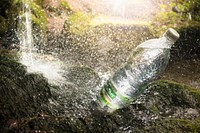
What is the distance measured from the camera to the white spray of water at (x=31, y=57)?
2.13m

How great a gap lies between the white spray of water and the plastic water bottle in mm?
452

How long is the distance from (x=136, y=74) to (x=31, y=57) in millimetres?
1139

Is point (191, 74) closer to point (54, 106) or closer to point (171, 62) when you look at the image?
point (171, 62)

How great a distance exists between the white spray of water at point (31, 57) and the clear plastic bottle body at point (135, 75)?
0.45 meters

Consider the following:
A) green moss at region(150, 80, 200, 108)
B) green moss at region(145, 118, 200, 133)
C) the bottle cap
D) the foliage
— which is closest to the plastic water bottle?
the bottle cap

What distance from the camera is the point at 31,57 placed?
2557 millimetres

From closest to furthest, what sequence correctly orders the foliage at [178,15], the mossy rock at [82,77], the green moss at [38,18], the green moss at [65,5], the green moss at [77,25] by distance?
the mossy rock at [82,77] → the green moss at [38,18] → the green moss at [77,25] → the green moss at [65,5] → the foliage at [178,15]

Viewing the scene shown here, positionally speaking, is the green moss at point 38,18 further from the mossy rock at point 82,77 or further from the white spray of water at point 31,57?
the mossy rock at point 82,77

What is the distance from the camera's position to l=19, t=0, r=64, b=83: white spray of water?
2.13m

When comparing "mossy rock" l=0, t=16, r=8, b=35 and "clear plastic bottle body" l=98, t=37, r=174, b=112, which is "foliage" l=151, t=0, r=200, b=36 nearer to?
"mossy rock" l=0, t=16, r=8, b=35

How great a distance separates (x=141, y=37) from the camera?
5.15 metres

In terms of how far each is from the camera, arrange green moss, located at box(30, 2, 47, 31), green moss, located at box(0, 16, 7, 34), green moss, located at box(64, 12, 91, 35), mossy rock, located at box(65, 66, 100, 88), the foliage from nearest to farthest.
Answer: mossy rock, located at box(65, 66, 100, 88) → green moss, located at box(0, 16, 7, 34) → green moss, located at box(30, 2, 47, 31) → green moss, located at box(64, 12, 91, 35) → the foliage

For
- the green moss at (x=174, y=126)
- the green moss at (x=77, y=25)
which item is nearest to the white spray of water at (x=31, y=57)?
the green moss at (x=77, y=25)

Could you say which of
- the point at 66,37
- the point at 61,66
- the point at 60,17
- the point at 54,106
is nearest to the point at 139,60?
the point at 61,66
